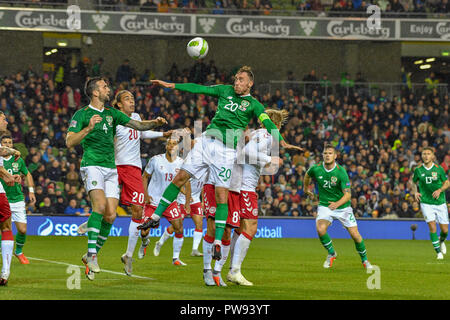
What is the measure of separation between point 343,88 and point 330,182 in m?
20.6

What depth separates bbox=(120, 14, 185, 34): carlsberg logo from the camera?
29734mm

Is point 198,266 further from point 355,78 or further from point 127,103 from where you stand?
point 355,78

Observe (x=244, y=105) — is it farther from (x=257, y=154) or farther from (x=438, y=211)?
(x=438, y=211)

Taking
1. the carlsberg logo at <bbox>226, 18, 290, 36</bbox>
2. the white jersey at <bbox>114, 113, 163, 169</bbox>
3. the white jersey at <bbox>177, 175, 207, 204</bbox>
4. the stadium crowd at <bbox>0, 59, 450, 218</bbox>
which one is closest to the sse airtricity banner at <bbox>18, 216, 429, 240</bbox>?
the stadium crowd at <bbox>0, 59, 450, 218</bbox>

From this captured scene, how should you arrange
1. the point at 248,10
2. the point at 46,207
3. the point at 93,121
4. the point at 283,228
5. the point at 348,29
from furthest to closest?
the point at 348,29 < the point at 248,10 < the point at 283,228 < the point at 46,207 < the point at 93,121

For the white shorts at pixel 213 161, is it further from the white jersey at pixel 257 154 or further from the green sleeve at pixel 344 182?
the green sleeve at pixel 344 182

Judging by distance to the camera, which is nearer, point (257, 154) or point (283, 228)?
point (257, 154)

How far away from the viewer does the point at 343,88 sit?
33344 millimetres

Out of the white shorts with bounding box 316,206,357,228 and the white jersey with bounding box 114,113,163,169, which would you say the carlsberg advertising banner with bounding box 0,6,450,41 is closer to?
the white shorts with bounding box 316,206,357,228

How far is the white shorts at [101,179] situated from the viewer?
31.5 feet

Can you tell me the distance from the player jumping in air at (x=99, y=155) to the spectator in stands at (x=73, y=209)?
13931 mm

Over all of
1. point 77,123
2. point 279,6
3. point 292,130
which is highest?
point 279,6

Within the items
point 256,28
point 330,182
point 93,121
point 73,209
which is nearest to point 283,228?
point 73,209

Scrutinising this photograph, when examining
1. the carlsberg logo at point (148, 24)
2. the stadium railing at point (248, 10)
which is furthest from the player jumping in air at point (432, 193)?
the carlsberg logo at point (148, 24)
